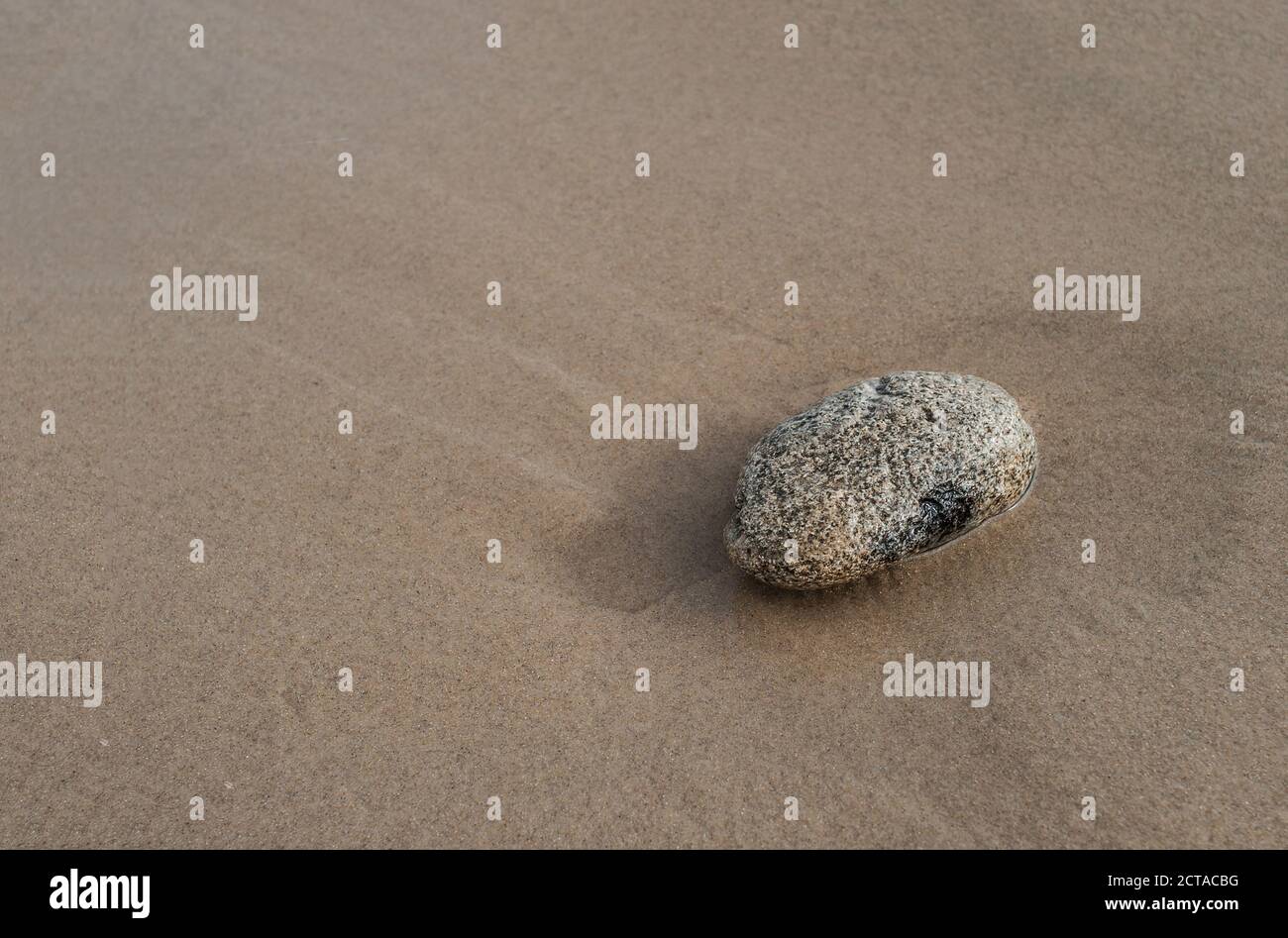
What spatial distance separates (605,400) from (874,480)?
6.46ft

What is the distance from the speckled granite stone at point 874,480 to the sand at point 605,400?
300mm

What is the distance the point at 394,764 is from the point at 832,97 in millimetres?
6165

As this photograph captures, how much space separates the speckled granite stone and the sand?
30 cm

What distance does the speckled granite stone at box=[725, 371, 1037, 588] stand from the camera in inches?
213

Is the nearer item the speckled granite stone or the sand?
the sand

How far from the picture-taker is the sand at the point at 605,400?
200 inches

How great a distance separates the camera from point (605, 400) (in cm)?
689

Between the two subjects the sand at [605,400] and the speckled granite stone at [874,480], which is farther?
the speckled granite stone at [874,480]

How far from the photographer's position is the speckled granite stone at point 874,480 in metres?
5.41

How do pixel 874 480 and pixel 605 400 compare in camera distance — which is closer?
pixel 874 480

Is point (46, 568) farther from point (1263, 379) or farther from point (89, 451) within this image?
point (1263, 379)

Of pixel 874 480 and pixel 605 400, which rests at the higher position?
pixel 605 400

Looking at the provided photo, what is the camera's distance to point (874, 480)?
5480mm

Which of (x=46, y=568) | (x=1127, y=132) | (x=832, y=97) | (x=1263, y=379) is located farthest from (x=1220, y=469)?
(x=46, y=568)
